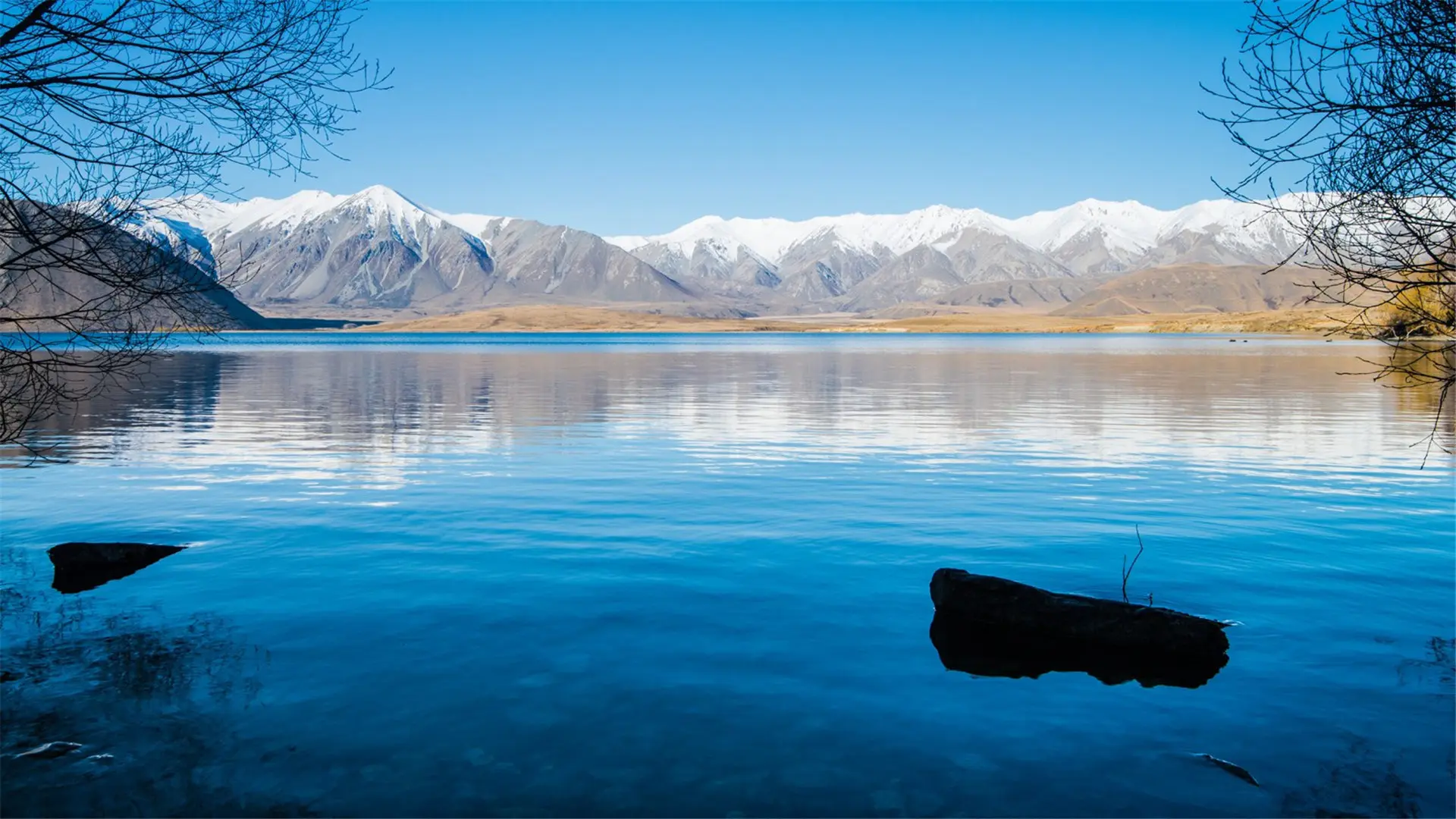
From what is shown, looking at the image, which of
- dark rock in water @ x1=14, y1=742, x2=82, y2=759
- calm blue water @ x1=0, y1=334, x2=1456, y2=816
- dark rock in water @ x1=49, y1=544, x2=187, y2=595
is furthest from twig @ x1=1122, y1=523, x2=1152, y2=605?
dark rock in water @ x1=49, y1=544, x2=187, y2=595

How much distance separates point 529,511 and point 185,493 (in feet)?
29.7

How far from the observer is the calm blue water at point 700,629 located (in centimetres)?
973

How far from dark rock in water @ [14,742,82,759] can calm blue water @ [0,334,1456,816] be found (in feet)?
0.48

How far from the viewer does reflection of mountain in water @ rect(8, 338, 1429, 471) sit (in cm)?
3647

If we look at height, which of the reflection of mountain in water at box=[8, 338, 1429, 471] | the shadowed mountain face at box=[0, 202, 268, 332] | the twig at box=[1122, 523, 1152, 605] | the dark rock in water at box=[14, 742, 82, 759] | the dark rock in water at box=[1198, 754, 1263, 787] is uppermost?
the shadowed mountain face at box=[0, 202, 268, 332]

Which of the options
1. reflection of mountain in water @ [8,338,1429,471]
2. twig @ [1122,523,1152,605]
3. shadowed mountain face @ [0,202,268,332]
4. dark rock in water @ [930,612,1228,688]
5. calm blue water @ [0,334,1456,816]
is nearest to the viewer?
calm blue water @ [0,334,1456,816]

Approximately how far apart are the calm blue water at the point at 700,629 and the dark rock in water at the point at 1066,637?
0.34 metres

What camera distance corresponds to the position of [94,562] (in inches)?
683

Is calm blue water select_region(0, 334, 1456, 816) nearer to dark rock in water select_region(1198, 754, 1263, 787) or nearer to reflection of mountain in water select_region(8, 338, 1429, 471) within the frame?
dark rock in water select_region(1198, 754, 1263, 787)

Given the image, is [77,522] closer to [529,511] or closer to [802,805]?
[529,511]

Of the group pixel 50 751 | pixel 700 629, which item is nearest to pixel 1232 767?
pixel 700 629

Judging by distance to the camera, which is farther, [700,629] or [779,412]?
[779,412]

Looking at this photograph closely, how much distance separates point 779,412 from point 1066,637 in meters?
37.6

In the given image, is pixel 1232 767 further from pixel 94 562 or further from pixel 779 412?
pixel 779 412
